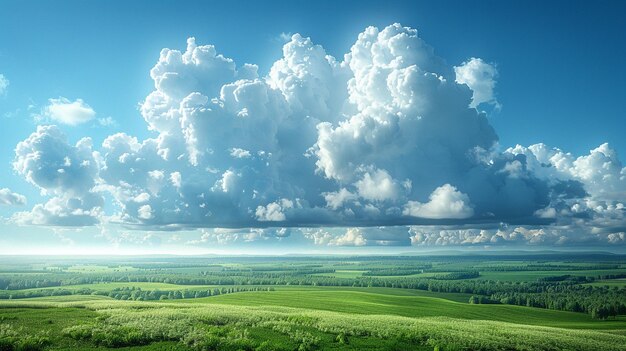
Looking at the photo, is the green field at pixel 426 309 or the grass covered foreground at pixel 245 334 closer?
the grass covered foreground at pixel 245 334

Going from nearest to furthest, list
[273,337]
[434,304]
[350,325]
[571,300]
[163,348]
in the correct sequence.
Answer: [163,348]
[273,337]
[350,325]
[434,304]
[571,300]

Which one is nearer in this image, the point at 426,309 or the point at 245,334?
the point at 245,334

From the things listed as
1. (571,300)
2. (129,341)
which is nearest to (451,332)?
(129,341)

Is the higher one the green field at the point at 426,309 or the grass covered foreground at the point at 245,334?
the grass covered foreground at the point at 245,334

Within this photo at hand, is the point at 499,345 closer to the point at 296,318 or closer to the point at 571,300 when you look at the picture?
the point at 296,318

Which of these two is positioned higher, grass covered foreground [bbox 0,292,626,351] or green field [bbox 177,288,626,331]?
grass covered foreground [bbox 0,292,626,351]

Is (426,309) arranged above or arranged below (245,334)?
below

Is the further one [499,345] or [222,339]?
[499,345]

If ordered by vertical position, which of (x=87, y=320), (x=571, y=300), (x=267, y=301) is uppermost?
(x=87, y=320)

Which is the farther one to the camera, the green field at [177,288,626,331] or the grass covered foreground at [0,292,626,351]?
the green field at [177,288,626,331]

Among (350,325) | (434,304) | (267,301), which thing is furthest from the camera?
(434,304)

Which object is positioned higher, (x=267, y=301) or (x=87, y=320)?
(x=87, y=320)
